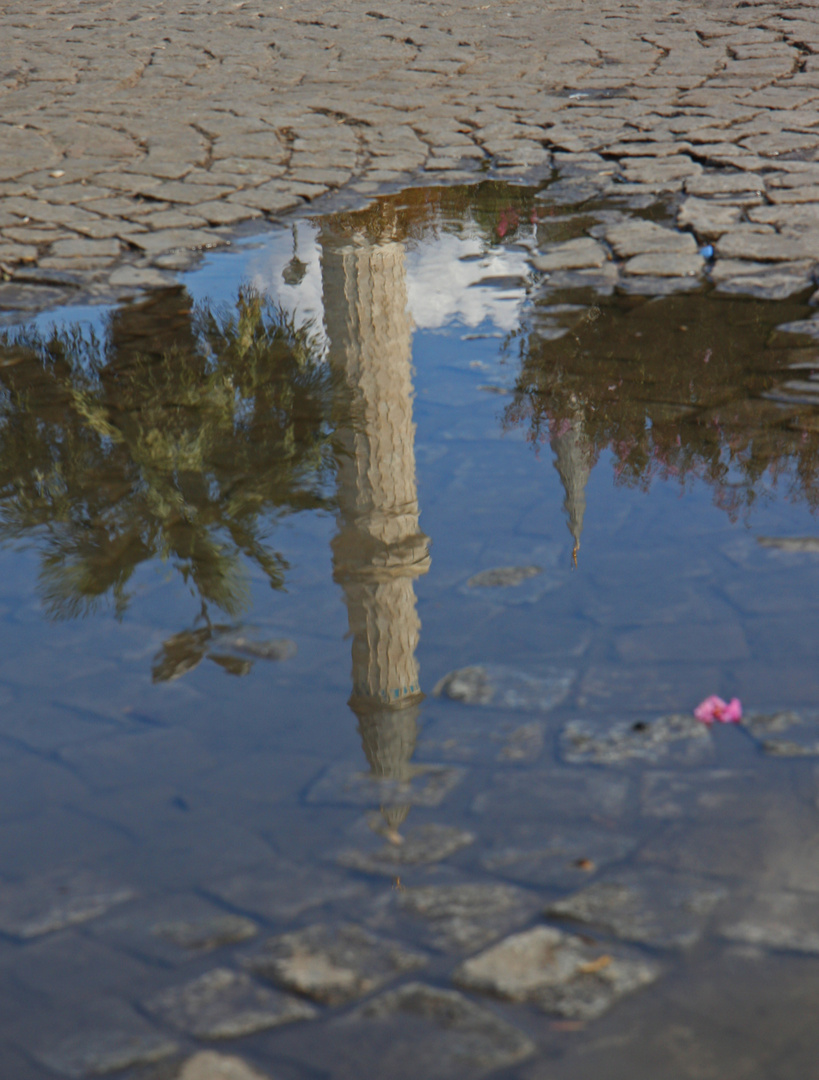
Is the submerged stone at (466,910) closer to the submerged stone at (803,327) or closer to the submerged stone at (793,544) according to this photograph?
the submerged stone at (793,544)

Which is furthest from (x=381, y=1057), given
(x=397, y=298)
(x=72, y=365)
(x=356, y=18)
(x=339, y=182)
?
(x=356, y=18)

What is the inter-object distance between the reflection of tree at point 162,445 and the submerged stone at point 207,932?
113cm

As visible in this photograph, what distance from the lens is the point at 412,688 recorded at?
2.56m

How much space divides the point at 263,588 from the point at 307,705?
0.57 m

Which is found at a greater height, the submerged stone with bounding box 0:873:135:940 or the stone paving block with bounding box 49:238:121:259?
the stone paving block with bounding box 49:238:121:259

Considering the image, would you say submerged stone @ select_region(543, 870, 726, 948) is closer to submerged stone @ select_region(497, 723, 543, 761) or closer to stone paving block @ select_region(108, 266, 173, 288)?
submerged stone @ select_region(497, 723, 543, 761)

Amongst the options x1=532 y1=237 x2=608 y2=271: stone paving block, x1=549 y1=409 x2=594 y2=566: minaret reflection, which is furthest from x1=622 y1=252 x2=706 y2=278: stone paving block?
x1=549 y1=409 x2=594 y2=566: minaret reflection

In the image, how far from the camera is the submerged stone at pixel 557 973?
1.77 metres

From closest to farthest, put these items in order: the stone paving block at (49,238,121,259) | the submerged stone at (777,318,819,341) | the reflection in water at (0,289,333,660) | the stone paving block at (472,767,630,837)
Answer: the stone paving block at (472,767,630,837) < the reflection in water at (0,289,333,660) < the submerged stone at (777,318,819,341) < the stone paving block at (49,238,121,259)

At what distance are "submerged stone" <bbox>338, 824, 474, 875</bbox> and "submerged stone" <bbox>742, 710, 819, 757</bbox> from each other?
2.38ft

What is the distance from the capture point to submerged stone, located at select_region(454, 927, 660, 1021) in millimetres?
1771

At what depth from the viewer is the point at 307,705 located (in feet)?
8.48

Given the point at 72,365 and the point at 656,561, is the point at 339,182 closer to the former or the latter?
the point at 72,365

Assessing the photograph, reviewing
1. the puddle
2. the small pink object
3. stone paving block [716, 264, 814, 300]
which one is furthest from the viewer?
stone paving block [716, 264, 814, 300]
